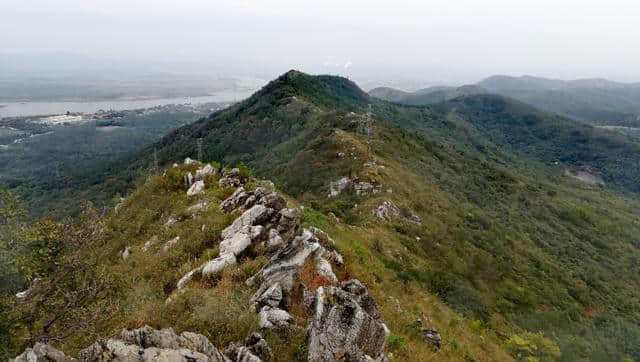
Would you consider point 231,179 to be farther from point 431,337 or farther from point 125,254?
point 431,337

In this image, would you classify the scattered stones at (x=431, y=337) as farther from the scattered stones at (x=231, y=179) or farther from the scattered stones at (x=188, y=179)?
the scattered stones at (x=188, y=179)

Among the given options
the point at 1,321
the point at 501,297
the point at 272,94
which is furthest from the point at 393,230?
the point at 272,94

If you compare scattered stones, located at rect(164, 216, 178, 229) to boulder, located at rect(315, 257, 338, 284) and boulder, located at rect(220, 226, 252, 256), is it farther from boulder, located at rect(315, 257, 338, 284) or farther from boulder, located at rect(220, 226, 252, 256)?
boulder, located at rect(315, 257, 338, 284)

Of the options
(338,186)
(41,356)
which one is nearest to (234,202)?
(41,356)

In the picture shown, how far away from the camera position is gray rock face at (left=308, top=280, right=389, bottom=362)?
12.6m

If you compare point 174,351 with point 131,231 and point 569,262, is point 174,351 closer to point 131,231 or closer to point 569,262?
point 131,231

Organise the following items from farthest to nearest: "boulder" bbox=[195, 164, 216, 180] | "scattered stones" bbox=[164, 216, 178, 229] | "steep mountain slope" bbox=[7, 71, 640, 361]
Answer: "boulder" bbox=[195, 164, 216, 180] < "scattered stones" bbox=[164, 216, 178, 229] < "steep mountain slope" bbox=[7, 71, 640, 361]

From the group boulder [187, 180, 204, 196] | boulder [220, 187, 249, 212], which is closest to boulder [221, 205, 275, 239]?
boulder [220, 187, 249, 212]

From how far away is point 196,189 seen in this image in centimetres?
3195

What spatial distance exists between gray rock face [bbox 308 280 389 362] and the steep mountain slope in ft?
2.24

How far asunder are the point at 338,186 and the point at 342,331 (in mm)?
52121

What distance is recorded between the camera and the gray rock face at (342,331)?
1262 cm

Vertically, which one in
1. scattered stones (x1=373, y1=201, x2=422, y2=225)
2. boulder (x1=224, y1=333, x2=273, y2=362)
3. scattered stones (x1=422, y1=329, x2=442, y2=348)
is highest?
boulder (x1=224, y1=333, x2=273, y2=362)

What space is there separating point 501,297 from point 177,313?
44.6 metres
